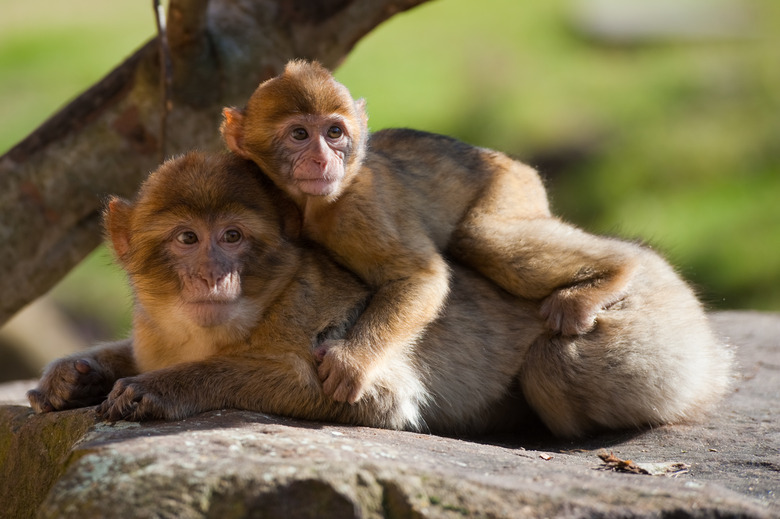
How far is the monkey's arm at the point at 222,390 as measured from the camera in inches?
176

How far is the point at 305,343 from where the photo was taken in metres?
4.91

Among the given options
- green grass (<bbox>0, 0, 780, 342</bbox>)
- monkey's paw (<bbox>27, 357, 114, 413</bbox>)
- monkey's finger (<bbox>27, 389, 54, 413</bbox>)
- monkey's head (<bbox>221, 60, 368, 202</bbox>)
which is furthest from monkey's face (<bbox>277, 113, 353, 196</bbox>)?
green grass (<bbox>0, 0, 780, 342</bbox>)

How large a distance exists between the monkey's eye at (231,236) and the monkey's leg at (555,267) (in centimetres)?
164

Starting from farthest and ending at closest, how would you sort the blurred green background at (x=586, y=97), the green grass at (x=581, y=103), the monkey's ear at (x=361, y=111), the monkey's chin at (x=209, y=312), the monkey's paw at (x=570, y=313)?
1. the green grass at (x=581, y=103)
2. the blurred green background at (x=586, y=97)
3. the monkey's ear at (x=361, y=111)
4. the monkey's paw at (x=570, y=313)
5. the monkey's chin at (x=209, y=312)

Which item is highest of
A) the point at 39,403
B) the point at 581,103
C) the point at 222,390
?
the point at 581,103

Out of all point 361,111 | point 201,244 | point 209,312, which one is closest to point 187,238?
point 201,244

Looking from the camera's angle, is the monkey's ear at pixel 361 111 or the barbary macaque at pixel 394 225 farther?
the monkey's ear at pixel 361 111

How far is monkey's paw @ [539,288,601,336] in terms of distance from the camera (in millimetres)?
5570

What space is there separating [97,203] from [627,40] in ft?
50.4

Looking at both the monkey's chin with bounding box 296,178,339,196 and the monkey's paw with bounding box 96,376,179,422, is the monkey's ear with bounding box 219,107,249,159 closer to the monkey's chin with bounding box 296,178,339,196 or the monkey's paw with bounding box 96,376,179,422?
the monkey's chin with bounding box 296,178,339,196

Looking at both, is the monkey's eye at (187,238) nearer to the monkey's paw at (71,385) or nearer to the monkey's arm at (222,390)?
the monkey's arm at (222,390)

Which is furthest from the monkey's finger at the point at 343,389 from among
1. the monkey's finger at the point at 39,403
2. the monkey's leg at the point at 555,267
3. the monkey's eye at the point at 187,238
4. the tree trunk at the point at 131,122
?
the tree trunk at the point at 131,122

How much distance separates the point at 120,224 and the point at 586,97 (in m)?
14.6

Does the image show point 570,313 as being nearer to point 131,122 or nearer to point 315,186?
point 315,186
